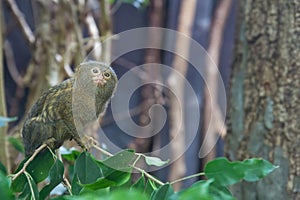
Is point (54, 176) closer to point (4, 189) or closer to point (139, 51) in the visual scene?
point (4, 189)

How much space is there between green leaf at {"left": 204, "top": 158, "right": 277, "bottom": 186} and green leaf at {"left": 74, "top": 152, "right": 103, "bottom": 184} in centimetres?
18

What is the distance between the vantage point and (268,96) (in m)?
1.42

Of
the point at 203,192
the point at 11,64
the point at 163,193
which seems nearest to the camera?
the point at 203,192

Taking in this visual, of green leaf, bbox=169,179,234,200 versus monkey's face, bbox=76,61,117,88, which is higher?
monkey's face, bbox=76,61,117,88

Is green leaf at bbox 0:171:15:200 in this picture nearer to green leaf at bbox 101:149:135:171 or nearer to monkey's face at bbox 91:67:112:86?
green leaf at bbox 101:149:135:171

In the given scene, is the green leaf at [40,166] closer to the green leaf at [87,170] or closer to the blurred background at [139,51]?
the green leaf at [87,170]

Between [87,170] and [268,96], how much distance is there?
2.33ft

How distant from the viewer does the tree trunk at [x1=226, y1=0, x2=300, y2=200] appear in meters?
1.36

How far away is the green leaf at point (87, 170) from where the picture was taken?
85 centimetres

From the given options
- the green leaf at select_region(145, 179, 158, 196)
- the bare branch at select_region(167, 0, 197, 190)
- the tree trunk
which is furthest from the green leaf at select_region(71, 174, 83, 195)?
the bare branch at select_region(167, 0, 197, 190)

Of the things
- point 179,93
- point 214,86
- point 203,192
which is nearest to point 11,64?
point 179,93

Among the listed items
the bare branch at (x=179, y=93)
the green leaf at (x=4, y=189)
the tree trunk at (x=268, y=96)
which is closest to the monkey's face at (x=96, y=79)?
the green leaf at (x=4, y=189)

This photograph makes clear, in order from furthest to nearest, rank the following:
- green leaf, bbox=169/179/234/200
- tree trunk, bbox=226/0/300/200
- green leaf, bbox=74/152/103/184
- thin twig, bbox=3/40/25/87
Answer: thin twig, bbox=3/40/25/87 → tree trunk, bbox=226/0/300/200 → green leaf, bbox=74/152/103/184 → green leaf, bbox=169/179/234/200

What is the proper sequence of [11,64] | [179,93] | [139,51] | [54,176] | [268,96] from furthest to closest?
[139,51] → [11,64] → [179,93] → [268,96] → [54,176]
